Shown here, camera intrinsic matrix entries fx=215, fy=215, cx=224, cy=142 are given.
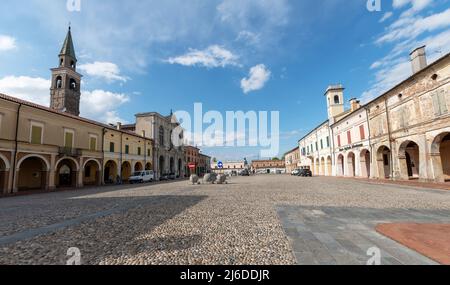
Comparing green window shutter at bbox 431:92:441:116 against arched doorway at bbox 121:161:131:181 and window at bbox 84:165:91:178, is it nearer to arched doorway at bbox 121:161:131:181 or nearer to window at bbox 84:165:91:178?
window at bbox 84:165:91:178

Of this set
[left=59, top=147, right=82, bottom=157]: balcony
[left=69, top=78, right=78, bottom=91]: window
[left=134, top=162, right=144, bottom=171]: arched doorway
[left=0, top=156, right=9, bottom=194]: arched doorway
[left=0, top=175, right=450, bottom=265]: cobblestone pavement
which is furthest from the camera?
[left=69, top=78, right=78, bottom=91]: window

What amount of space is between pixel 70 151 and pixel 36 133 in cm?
324

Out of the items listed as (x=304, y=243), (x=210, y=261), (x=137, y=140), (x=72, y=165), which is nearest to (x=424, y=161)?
(x=304, y=243)

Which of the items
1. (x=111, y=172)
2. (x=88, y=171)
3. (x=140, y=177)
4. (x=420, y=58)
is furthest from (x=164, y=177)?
(x=420, y=58)

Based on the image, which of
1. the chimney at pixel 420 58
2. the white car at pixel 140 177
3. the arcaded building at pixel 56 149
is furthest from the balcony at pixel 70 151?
the chimney at pixel 420 58

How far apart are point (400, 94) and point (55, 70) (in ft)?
164

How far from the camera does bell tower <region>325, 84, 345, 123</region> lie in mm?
34938

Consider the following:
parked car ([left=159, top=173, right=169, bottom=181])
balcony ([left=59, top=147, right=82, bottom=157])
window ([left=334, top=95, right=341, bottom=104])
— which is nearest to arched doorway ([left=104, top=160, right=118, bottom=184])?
balcony ([left=59, top=147, right=82, bottom=157])

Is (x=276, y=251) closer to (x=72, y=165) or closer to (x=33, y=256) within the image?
(x=33, y=256)

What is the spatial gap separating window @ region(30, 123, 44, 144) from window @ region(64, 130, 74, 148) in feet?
7.36

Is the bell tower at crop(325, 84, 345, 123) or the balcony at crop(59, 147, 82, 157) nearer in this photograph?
the balcony at crop(59, 147, 82, 157)

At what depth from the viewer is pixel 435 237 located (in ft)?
14.1

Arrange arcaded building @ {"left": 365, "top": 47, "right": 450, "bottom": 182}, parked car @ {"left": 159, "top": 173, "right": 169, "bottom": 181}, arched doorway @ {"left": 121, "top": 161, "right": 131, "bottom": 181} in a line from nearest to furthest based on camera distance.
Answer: arcaded building @ {"left": 365, "top": 47, "right": 450, "bottom": 182} < arched doorway @ {"left": 121, "top": 161, "right": 131, "bottom": 181} < parked car @ {"left": 159, "top": 173, "right": 169, "bottom": 181}

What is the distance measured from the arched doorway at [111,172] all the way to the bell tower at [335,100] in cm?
3253
